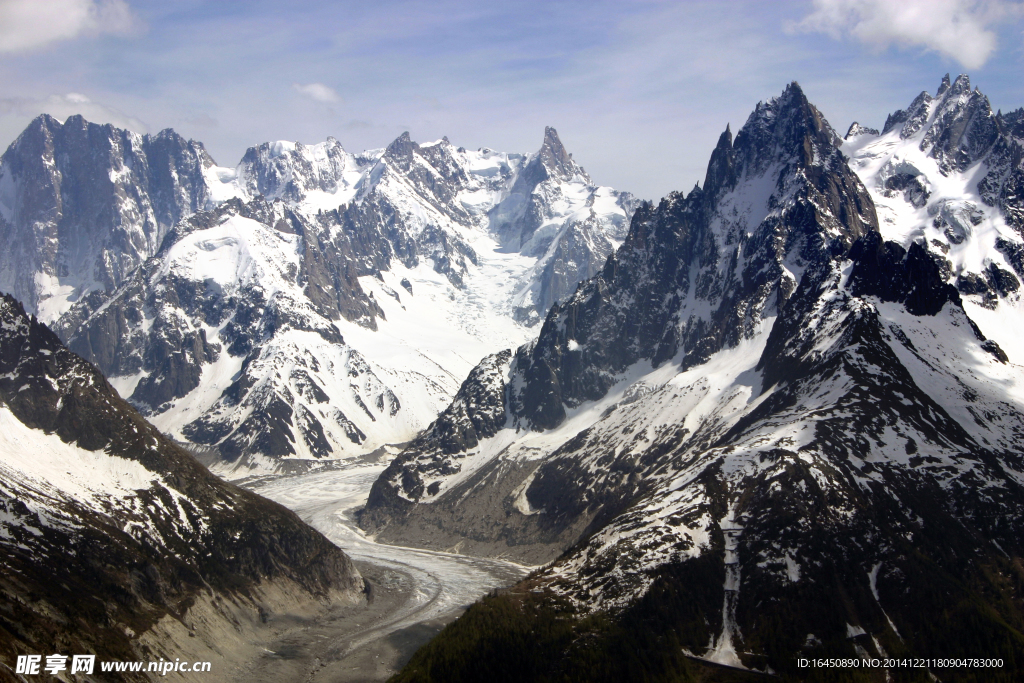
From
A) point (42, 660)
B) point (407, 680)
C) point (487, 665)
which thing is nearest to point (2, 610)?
point (42, 660)

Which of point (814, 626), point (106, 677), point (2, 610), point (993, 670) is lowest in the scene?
point (993, 670)

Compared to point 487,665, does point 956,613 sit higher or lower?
lower

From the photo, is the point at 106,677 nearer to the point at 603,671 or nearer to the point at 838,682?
the point at 603,671

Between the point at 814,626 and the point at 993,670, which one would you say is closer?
the point at 993,670

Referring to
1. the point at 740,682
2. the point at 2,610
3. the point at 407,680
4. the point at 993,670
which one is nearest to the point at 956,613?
the point at 993,670

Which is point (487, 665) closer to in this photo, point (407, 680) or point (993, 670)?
point (407, 680)


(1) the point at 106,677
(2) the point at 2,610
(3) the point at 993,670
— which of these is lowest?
(3) the point at 993,670

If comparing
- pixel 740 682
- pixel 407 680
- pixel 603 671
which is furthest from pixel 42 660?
pixel 740 682

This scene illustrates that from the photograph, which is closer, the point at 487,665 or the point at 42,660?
the point at 42,660
